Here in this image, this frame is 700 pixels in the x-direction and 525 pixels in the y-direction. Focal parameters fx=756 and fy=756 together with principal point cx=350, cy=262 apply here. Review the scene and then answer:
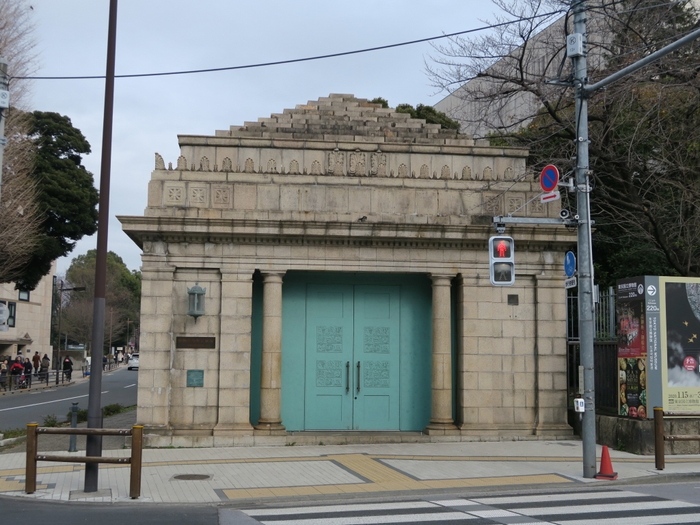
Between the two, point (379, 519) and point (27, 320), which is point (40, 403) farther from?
point (27, 320)

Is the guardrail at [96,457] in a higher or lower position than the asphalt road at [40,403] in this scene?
higher

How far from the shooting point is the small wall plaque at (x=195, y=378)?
54.4 ft

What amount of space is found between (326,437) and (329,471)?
326cm

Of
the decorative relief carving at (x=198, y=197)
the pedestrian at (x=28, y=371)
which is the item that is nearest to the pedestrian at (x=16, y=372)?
the pedestrian at (x=28, y=371)

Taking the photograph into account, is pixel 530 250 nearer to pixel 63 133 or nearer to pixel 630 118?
pixel 630 118

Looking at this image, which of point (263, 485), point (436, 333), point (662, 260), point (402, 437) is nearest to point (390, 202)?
point (436, 333)

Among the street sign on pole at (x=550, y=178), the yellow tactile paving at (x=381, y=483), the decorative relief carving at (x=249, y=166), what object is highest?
the decorative relief carving at (x=249, y=166)

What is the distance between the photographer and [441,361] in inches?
679

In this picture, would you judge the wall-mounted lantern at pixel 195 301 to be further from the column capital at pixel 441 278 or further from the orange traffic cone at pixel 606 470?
the orange traffic cone at pixel 606 470

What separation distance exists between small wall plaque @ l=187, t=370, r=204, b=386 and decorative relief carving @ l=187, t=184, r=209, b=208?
3.69 meters

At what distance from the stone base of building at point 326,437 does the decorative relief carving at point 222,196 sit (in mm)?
5009

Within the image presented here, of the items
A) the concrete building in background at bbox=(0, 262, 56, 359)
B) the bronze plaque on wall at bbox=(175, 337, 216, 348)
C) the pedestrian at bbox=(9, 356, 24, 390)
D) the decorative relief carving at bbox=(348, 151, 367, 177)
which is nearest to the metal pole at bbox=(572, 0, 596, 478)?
the decorative relief carving at bbox=(348, 151, 367, 177)

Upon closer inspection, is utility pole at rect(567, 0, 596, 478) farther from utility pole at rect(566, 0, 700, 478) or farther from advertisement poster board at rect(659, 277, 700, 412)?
advertisement poster board at rect(659, 277, 700, 412)

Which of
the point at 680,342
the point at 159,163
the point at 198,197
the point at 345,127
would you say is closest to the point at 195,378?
the point at 198,197
